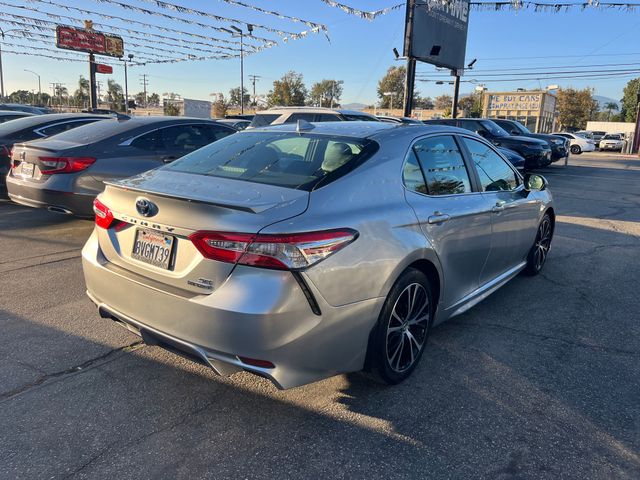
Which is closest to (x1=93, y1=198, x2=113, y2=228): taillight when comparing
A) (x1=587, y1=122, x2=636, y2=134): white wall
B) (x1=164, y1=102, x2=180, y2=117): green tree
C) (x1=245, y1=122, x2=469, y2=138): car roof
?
(x1=245, y1=122, x2=469, y2=138): car roof

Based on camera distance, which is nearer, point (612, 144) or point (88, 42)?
point (88, 42)

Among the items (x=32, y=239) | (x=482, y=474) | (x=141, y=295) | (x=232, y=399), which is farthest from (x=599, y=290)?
(x=32, y=239)

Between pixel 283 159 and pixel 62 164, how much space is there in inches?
158

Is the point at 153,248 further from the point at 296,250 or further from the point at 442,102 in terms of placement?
the point at 442,102

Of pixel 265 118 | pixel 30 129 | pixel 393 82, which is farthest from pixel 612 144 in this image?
pixel 393 82

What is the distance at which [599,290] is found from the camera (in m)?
5.16

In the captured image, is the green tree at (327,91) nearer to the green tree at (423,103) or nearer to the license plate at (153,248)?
the green tree at (423,103)

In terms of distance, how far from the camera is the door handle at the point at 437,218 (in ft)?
10.6

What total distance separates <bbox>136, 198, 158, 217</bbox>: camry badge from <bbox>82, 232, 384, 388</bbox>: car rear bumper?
1.20ft

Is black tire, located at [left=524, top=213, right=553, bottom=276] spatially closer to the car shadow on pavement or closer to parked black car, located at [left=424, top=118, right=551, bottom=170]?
the car shadow on pavement

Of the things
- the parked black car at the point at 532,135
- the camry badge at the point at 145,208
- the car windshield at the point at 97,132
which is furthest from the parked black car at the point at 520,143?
the camry badge at the point at 145,208

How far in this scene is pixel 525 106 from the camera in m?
64.3

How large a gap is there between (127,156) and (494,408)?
5.41 metres

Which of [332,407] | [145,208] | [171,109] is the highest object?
[171,109]
